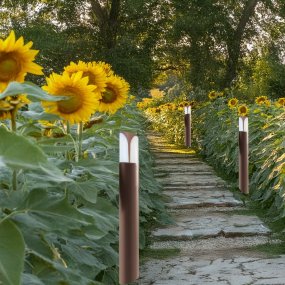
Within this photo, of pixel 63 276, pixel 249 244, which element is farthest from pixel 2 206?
pixel 249 244

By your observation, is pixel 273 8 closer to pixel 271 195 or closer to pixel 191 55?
pixel 191 55

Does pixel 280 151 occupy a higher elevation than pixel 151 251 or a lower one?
higher

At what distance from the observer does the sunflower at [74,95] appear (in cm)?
224

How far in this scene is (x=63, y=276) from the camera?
5.40 feet

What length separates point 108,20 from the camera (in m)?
18.9

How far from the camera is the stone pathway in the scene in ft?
13.2

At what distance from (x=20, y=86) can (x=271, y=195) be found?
5041 mm

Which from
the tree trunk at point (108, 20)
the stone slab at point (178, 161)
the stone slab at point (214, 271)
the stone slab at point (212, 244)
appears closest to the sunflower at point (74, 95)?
the stone slab at point (214, 271)

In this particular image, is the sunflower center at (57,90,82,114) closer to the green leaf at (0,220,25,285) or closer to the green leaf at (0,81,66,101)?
the green leaf at (0,81,66,101)

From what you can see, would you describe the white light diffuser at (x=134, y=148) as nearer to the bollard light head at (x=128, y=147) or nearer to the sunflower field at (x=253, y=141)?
the bollard light head at (x=128, y=147)

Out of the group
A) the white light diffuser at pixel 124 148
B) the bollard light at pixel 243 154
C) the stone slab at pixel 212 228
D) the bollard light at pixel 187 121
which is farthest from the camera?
the bollard light at pixel 187 121

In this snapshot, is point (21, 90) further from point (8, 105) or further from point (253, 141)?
point (253, 141)

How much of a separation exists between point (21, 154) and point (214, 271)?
10.6 feet

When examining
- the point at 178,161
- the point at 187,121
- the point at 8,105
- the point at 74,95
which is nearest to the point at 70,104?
the point at 74,95
